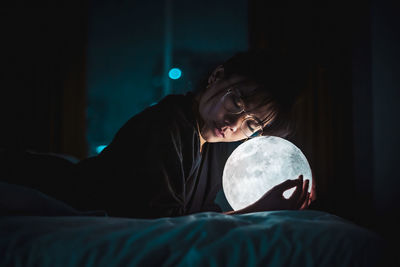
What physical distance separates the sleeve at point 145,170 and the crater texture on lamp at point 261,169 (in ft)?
0.59

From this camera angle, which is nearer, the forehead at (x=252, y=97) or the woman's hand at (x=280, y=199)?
the woman's hand at (x=280, y=199)

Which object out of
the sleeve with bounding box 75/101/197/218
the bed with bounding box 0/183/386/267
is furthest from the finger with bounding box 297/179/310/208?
the sleeve with bounding box 75/101/197/218

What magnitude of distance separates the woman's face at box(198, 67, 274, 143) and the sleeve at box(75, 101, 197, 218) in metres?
0.15

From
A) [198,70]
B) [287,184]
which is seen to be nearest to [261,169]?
[287,184]

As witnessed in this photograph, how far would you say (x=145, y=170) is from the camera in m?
0.77

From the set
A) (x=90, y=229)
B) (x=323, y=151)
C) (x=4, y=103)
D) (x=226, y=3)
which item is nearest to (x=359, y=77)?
(x=323, y=151)

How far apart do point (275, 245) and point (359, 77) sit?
2593mm

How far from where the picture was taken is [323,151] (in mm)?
2699

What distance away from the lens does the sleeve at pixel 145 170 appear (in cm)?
77

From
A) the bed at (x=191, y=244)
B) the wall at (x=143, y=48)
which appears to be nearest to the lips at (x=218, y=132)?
the bed at (x=191, y=244)

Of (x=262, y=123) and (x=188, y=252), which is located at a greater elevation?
(x=262, y=123)

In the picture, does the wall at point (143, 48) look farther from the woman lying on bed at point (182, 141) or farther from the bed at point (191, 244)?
the bed at point (191, 244)

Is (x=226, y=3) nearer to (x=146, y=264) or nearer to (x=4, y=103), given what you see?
(x=4, y=103)

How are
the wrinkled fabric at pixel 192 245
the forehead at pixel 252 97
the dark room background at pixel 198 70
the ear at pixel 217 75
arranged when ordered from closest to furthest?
the wrinkled fabric at pixel 192 245
the forehead at pixel 252 97
the ear at pixel 217 75
the dark room background at pixel 198 70
